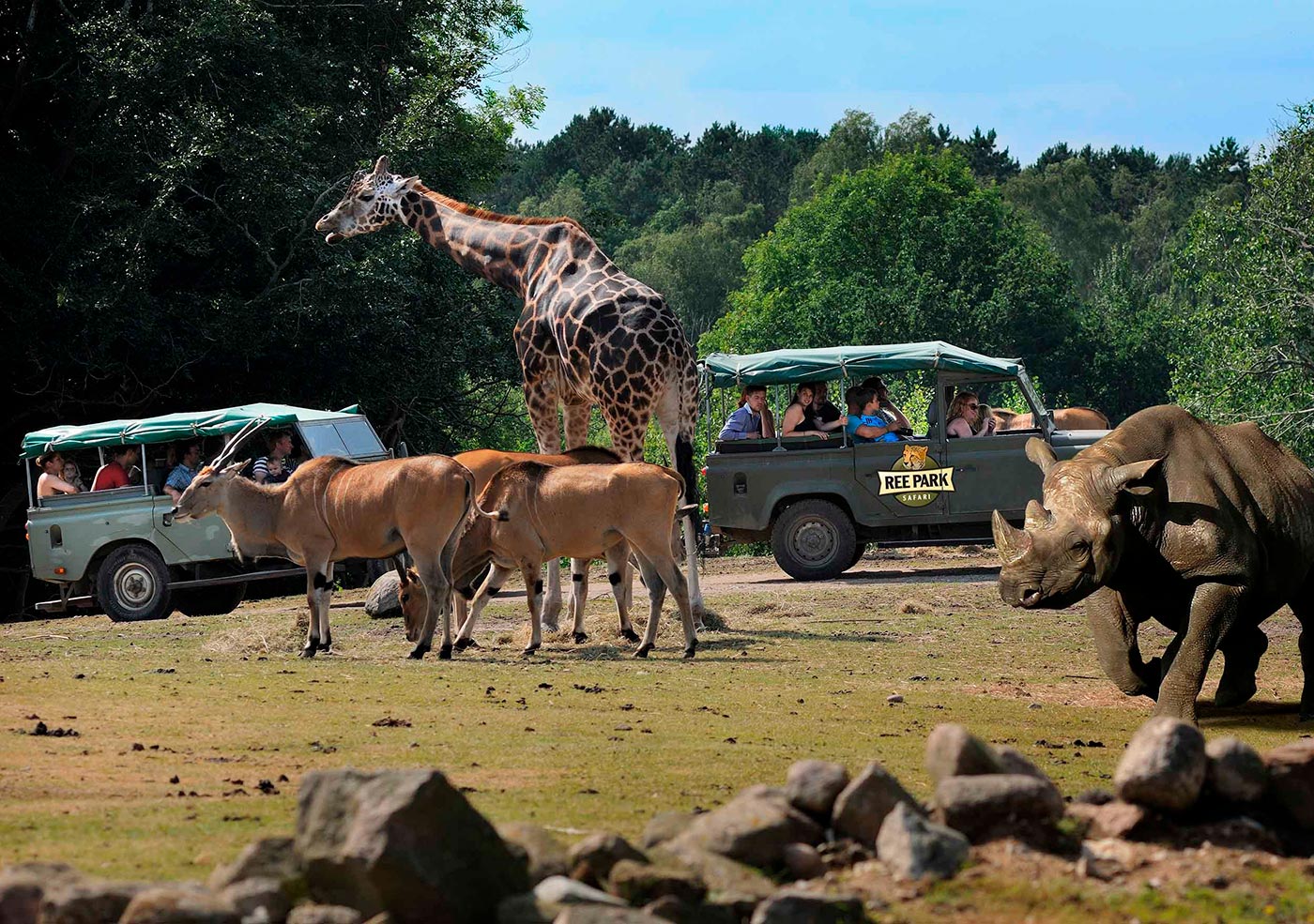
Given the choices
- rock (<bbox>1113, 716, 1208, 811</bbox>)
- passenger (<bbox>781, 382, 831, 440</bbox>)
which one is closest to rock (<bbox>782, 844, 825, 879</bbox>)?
rock (<bbox>1113, 716, 1208, 811</bbox>)

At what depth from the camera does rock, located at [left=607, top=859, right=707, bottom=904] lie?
229 inches

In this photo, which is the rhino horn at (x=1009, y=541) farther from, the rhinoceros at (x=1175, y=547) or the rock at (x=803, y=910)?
the rock at (x=803, y=910)

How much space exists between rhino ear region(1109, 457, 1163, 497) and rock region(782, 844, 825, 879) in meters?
5.38

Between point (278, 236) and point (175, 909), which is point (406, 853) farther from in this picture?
point (278, 236)

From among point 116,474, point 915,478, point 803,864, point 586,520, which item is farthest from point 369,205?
→ point 803,864

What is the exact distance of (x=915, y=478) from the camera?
934 inches

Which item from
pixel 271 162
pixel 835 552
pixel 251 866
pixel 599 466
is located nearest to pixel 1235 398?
pixel 835 552

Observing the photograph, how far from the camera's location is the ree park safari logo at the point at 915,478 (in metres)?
23.7

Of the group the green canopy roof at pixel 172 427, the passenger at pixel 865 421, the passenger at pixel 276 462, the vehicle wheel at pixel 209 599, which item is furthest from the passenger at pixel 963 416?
the vehicle wheel at pixel 209 599

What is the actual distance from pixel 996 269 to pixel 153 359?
145ft

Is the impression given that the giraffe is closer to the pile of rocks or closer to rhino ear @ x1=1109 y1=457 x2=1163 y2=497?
rhino ear @ x1=1109 y1=457 x2=1163 y2=497

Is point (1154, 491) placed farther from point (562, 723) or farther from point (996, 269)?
point (996, 269)

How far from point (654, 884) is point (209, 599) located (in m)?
18.8

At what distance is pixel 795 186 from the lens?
10725 centimetres
